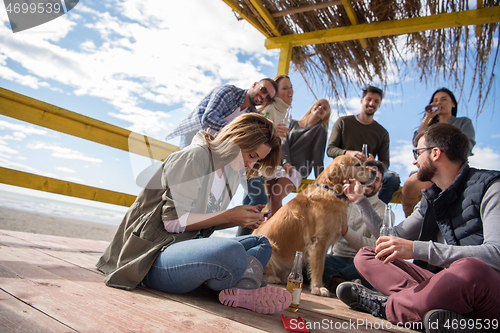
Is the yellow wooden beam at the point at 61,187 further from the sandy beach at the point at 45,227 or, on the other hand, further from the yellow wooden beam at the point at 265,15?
the sandy beach at the point at 45,227

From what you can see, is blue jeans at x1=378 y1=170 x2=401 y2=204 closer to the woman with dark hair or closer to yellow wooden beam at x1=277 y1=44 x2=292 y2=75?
the woman with dark hair

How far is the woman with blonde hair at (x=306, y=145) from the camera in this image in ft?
12.0

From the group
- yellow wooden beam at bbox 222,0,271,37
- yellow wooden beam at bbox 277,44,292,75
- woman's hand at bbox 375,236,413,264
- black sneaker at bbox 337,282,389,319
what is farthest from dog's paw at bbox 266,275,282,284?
yellow wooden beam at bbox 222,0,271,37

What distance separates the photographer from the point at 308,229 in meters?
2.82

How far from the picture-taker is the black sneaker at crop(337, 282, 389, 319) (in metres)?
1.63

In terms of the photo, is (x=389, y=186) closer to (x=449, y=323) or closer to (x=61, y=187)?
(x=449, y=323)

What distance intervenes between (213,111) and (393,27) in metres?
2.43

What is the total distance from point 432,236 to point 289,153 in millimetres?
2170

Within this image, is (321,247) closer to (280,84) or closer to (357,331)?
(357,331)

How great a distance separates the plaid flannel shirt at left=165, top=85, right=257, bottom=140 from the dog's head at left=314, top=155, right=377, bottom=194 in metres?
1.19

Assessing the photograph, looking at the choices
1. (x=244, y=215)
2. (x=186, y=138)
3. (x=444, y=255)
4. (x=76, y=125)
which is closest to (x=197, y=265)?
(x=244, y=215)

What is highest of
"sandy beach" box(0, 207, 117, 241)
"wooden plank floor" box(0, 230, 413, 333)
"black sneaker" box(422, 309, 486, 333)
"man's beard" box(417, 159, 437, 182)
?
"man's beard" box(417, 159, 437, 182)

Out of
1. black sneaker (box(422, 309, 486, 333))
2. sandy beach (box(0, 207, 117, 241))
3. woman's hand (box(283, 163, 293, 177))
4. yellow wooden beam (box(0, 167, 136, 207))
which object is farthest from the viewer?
sandy beach (box(0, 207, 117, 241))

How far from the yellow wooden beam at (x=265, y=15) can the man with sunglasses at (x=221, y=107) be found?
3.78 feet
